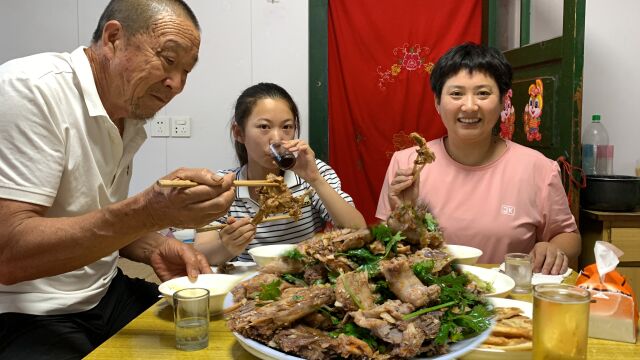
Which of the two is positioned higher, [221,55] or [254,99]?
[221,55]

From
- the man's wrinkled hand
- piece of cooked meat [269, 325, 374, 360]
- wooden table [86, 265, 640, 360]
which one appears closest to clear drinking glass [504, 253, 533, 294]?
the man's wrinkled hand

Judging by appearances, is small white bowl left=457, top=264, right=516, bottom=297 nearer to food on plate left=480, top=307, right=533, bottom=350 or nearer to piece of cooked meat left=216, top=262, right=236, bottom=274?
food on plate left=480, top=307, right=533, bottom=350

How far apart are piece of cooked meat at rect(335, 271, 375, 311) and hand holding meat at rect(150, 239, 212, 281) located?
0.66m

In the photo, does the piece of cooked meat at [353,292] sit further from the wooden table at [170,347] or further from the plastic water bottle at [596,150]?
the plastic water bottle at [596,150]

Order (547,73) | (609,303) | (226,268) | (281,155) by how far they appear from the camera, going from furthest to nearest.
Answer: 1. (547,73)
2. (281,155)
3. (226,268)
4. (609,303)

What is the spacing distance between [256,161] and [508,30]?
2.30m

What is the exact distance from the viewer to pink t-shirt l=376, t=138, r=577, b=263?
7.16ft

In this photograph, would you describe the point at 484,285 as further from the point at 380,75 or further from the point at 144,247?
the point at 380,75

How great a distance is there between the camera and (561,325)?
96 centimetres

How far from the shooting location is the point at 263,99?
226 centimetres

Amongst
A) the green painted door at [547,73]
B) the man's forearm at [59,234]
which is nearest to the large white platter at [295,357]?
the man's forearm at [59,234]

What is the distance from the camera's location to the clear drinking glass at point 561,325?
0.96m

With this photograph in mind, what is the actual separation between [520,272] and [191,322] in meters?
0.93

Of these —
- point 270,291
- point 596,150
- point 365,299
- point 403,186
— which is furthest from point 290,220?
point 596,150
